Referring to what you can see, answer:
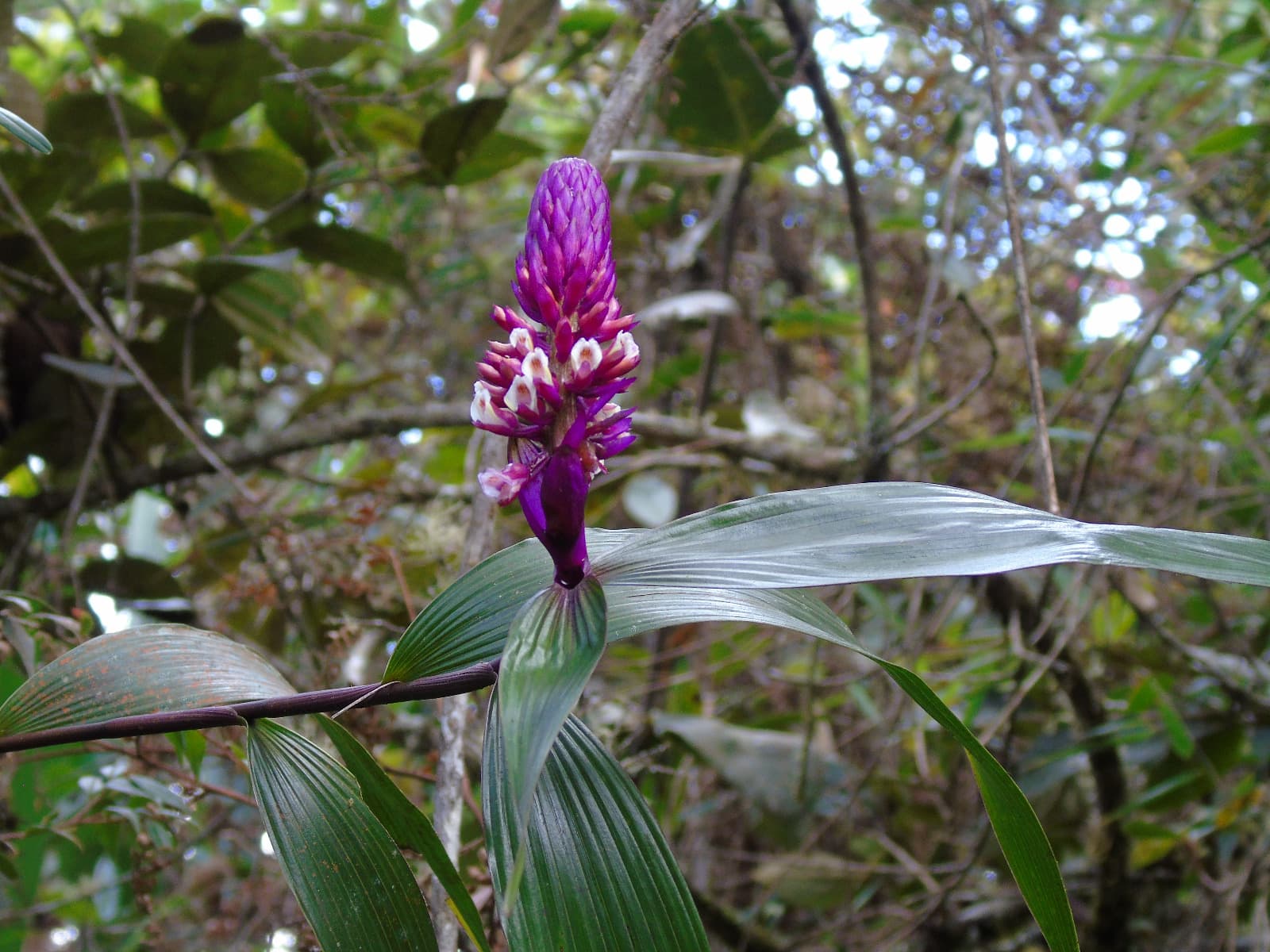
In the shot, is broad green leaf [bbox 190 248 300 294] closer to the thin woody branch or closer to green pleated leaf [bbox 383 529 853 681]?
the thin woody branch

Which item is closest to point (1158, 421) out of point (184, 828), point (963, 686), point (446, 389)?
point (963, 686)

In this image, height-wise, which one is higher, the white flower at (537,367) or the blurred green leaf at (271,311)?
the blurred green leaf at (271,311)

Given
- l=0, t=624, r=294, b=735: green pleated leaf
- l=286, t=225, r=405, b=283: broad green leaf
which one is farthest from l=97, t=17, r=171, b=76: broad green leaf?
l=0, t=624, r=294, b=735: green pleated leaf

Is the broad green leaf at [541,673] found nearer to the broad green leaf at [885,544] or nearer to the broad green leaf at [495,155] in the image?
the broad green leaf at [885,544]

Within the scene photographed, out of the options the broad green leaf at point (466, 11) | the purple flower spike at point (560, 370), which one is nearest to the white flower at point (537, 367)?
the purple flower spike at point (560, 370)

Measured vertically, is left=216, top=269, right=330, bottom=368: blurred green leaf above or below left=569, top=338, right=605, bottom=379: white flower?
above

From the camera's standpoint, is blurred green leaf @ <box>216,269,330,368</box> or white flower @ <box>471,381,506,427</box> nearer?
white flower @ <box>471,381,506,427</box>
